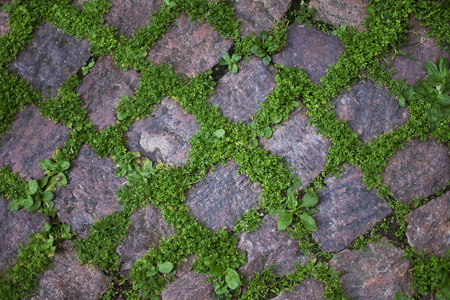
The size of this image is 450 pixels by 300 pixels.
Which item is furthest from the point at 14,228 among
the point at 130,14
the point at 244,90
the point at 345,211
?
the point at 345,211

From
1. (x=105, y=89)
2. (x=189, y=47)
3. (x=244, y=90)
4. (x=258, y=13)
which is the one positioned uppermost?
(x=258, y=13)

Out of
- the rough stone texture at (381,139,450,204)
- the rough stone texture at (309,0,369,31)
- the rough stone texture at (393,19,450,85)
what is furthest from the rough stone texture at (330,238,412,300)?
the rough stone texture at (309,0,369,31)

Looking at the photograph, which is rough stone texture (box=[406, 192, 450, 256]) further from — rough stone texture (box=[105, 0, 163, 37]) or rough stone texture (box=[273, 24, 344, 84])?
rough stone texture (box=[105, 0, 163, 37])

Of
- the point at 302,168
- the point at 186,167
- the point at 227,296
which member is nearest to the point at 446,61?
the point at 302,168

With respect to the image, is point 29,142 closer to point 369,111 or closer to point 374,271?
point 369,111

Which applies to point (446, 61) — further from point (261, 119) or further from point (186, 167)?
point (186, 167)
